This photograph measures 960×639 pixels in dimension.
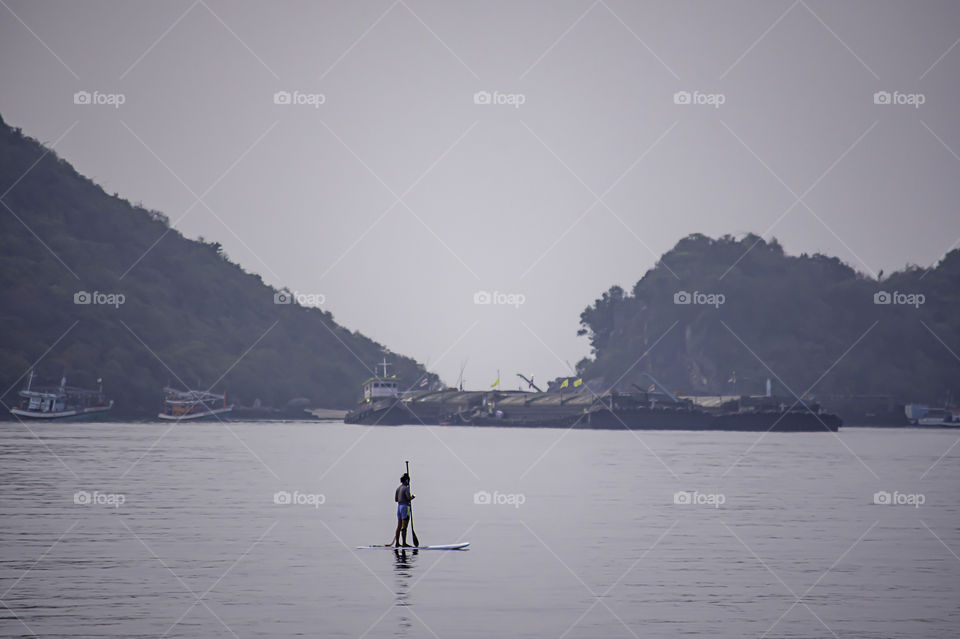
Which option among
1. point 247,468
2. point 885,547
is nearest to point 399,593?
point 885,547

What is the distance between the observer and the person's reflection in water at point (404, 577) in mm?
21636

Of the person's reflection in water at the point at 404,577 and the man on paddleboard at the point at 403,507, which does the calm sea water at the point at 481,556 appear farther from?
the man on paddleboard at the point at 403,507

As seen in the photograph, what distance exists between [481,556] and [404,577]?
4108 millimetres

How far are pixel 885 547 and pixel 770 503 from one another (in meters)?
13.3

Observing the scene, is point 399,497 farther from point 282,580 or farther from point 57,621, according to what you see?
point 57,621

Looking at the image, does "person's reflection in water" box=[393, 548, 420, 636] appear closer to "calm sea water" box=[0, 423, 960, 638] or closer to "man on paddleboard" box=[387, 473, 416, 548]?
"calm sea water" box=[0, 423, 960, 638]

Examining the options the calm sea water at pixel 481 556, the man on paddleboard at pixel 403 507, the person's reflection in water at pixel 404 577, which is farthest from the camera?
the man on paddleboard at pixel 403 507

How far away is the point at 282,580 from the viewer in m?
26.5

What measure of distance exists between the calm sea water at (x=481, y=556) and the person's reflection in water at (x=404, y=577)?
110 millimetres

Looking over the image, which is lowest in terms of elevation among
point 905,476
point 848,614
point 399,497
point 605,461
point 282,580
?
point 848,614

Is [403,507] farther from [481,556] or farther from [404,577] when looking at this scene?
[404,577]

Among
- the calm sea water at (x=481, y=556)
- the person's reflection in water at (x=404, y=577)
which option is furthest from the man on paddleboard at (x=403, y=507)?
the calm sea water at (x=481, y=556)

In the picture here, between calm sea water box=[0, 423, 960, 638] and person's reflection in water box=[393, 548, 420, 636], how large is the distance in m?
0.11

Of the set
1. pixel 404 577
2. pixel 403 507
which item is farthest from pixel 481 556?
pixel 404 577
